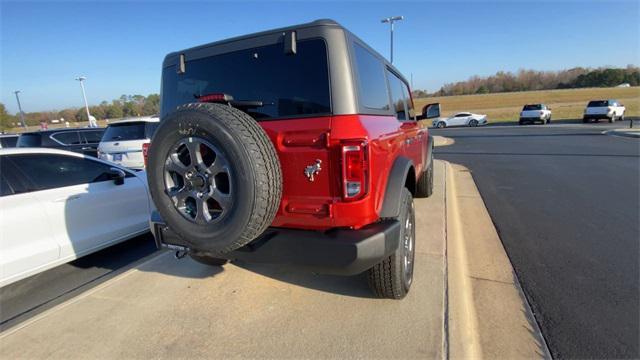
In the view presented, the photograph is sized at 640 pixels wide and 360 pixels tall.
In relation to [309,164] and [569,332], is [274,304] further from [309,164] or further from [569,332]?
[569,332]

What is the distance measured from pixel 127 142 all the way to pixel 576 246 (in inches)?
A: 311

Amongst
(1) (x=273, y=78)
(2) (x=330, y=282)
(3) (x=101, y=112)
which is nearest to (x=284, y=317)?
(2) (x=330, y=282)

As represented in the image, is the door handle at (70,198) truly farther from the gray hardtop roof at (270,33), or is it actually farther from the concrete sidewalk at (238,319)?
the gray hardtop roof at (270,33)

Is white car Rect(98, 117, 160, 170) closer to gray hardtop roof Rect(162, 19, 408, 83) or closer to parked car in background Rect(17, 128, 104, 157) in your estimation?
parked car in background Rect(17, 128, 104, 157)

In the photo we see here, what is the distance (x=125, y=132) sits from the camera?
732cm

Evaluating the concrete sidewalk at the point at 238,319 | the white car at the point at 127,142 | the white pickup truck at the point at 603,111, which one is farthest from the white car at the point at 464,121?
the concrete sidewalk at the point at 238,319

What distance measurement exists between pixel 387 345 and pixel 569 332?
1.31m

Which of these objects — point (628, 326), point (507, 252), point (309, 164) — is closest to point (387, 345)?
point (309, 164)

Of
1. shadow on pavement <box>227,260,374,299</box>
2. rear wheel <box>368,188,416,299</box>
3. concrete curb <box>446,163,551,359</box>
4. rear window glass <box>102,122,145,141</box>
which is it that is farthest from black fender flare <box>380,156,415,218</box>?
rear window glass <box>102,122,145,141</box>

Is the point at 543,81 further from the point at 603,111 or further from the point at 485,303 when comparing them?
the point at 485,303

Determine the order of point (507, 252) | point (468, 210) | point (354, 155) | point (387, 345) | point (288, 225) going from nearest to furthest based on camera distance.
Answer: point (354, 155) → point (387, 345) → point (288, 225) → point (507, 252) → point (468, 210)

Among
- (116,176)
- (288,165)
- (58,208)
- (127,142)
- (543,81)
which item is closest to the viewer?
(288,165)

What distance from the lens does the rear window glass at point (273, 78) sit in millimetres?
2170

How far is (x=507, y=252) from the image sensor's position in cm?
359
